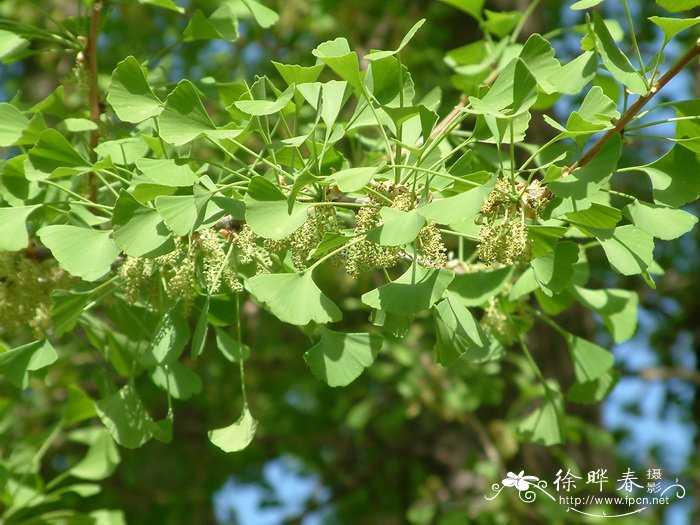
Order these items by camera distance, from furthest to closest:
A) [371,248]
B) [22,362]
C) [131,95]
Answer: [22,362] → [131,95] → [371,248]

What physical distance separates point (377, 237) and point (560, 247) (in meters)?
0.28

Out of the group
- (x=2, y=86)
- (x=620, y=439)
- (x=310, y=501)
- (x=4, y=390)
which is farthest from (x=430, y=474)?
(x=2, y=86)

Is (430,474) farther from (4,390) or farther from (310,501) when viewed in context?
(4,390)

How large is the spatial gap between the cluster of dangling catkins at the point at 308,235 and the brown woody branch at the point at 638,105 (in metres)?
0.35

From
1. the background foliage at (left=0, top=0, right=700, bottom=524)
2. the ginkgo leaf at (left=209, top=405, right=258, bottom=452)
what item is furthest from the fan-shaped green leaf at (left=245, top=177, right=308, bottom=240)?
the ginkgo leaf at (left=209, top=405, right=258, bottom=452)

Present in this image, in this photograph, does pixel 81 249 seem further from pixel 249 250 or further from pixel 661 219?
pixel 661 219

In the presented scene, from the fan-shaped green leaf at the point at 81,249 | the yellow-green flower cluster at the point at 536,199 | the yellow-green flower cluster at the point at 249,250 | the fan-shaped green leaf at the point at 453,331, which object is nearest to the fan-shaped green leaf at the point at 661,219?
the yellow-green flower cluster at the point at 536,199

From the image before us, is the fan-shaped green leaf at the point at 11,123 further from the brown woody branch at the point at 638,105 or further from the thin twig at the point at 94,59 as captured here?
the brown woody branch at the point at 638,105

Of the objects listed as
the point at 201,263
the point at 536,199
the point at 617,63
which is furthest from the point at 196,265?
the point at 617,63

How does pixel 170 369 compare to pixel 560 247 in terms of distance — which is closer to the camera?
pixel 560 247

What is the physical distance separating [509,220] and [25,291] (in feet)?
3.00

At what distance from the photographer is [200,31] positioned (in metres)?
1.76

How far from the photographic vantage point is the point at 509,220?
1174 mm

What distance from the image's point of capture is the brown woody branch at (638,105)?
1.18m
